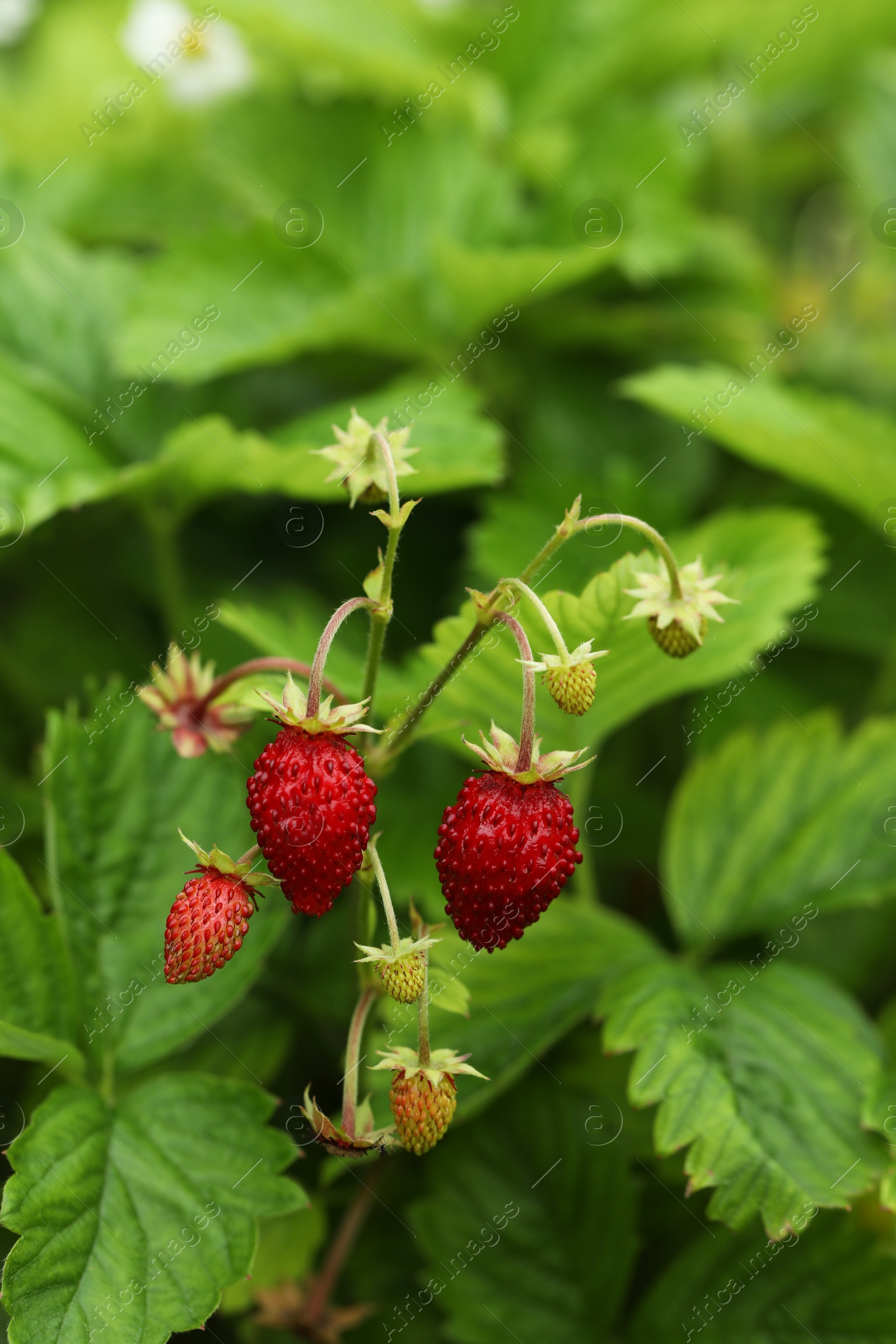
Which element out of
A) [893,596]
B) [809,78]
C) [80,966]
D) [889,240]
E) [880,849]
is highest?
[809,78]

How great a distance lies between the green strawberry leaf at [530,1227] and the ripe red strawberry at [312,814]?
1.57ft

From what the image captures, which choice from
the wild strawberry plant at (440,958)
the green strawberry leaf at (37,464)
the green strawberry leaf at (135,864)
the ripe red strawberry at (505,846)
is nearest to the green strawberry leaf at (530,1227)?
the wild strawberry plant at (440,958)

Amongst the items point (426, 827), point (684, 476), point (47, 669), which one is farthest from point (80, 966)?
point (684, 476)

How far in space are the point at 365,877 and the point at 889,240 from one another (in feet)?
4.82

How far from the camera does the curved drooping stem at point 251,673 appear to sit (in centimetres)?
77

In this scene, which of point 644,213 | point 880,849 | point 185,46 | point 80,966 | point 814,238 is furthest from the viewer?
point 814,238

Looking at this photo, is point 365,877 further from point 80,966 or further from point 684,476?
point 684,476

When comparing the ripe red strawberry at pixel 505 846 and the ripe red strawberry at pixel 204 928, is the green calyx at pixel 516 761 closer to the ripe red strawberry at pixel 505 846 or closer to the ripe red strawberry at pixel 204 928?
the ripe red strawberry at pixel 505 846

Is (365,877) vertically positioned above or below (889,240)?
below

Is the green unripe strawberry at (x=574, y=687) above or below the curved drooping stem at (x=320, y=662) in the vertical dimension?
below

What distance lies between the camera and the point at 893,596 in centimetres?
139

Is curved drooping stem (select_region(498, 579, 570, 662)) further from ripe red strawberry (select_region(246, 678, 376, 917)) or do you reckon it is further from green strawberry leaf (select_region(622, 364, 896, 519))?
green strawberry leaf (select_region(622, 364, 896, 519))

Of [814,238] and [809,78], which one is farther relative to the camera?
[814,238]

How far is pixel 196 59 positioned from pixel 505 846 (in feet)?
5.13
